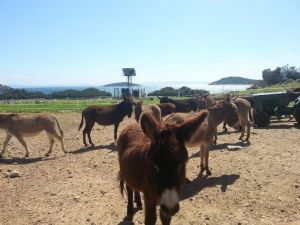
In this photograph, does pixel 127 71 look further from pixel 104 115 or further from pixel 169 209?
pixel 169 209

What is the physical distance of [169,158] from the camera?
3.93m

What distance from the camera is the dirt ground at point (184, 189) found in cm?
678

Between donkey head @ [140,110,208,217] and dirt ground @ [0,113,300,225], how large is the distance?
265 centimetres

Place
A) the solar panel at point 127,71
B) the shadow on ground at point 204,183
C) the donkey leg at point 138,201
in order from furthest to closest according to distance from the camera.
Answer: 1. the solar panel at point 127,71
2. the shadow on ground at point 204,183
3. the donkey leg at point 138,201

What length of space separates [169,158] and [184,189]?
455cm

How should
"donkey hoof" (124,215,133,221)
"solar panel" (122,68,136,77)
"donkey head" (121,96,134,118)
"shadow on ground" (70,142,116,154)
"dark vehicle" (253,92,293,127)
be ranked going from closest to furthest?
"donkey hoof" (124,215,133,221) < "shadow on ground" (70,142,116,154) < "donkey head" (121,96,134,118) < "dark vehicle" (253,92,293,127) < "solar panel" (122,68,136,77)

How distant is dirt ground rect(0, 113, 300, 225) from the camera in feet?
22.2

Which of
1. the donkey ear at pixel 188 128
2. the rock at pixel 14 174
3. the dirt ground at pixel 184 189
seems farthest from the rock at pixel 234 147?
the donkey ear at pixel 188 128

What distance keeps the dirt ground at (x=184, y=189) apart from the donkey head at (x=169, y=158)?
2.65 metres

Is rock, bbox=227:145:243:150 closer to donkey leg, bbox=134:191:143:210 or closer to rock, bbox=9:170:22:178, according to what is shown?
donkey leg, bbox=134:191:143:210

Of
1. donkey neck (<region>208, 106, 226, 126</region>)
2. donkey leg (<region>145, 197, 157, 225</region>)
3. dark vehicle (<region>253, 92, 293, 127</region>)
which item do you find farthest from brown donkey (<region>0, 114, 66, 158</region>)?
dark vehicle (<region>253, 92, 293, 127</region>)

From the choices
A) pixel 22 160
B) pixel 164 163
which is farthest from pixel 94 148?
pixel 164 163

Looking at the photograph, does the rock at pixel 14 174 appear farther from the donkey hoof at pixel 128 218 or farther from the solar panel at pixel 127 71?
the solar panel at pixel 127 71

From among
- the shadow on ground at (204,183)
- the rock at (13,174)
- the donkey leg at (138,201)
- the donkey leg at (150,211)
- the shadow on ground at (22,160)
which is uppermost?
the donkey leg at (150,211)
